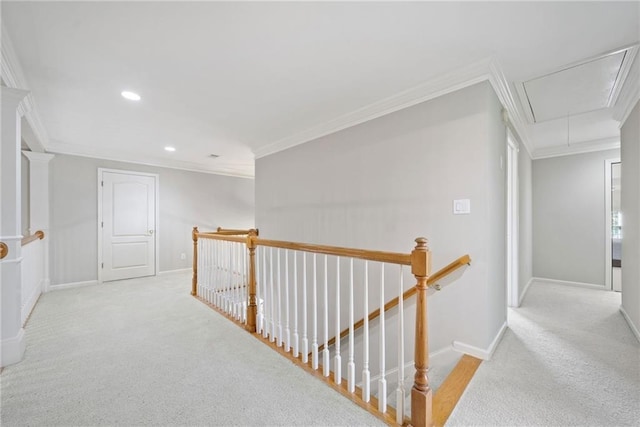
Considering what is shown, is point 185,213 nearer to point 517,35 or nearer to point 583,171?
point 517,35

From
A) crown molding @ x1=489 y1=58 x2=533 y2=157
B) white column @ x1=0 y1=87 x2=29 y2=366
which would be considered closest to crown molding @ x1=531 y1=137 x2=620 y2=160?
crown molding @ x1=489 y1=58 x2=533 y2=157

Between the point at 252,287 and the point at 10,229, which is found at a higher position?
the point at 10,229

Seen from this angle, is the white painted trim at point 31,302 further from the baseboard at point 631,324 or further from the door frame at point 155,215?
the baseboard at point 631,324

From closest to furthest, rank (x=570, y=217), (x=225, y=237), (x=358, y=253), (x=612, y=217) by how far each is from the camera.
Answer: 1. (x=358, y=253)
2. (x=225, y=237)
3. (x=612, y=217)
4. (x=570, y=217)

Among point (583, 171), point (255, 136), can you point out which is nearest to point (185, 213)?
point (255, 136)

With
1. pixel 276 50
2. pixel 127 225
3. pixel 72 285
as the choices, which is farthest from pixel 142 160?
pixel 276 50

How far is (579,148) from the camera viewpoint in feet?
14.4

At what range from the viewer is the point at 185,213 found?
5.64 meters

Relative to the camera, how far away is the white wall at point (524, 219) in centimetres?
362

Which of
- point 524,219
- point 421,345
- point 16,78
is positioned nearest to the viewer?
point 421,345

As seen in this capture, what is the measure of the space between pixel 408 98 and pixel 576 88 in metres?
1.54

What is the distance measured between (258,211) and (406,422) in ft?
12.0

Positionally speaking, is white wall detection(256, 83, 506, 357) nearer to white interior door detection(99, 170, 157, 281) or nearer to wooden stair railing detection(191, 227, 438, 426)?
wooden stair railing detection(191, 227, 438, 426)

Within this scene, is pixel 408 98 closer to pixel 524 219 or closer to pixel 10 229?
pixel 524 219
